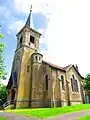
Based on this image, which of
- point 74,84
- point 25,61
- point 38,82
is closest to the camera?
point 38,82

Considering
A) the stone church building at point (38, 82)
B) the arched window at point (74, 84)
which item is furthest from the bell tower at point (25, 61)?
the arched window at point (74, 84)

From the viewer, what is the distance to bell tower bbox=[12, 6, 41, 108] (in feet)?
99.6

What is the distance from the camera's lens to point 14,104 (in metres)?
29.3

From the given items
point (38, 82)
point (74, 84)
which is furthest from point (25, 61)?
point (74, 84)

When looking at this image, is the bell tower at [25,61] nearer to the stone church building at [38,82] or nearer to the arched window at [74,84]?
the stone church building at [38,82]

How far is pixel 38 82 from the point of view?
3206 centimetres

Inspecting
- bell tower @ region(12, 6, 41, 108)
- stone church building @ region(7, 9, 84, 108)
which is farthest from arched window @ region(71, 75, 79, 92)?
bell tower @ region(12, 6, 41, 108)

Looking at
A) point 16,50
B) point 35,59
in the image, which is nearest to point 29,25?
point 16,50

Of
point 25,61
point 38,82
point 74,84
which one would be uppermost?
point 25,61

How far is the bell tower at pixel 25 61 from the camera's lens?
99.6 feet

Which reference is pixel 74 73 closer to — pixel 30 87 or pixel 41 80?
pixel 41 80

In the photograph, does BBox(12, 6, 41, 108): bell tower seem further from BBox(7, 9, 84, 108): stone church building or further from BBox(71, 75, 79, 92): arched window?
BBox(71, 75, 79, 92): arched window

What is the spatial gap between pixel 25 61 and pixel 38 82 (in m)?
6.00

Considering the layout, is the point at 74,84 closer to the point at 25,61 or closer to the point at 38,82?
the point at 38,82
